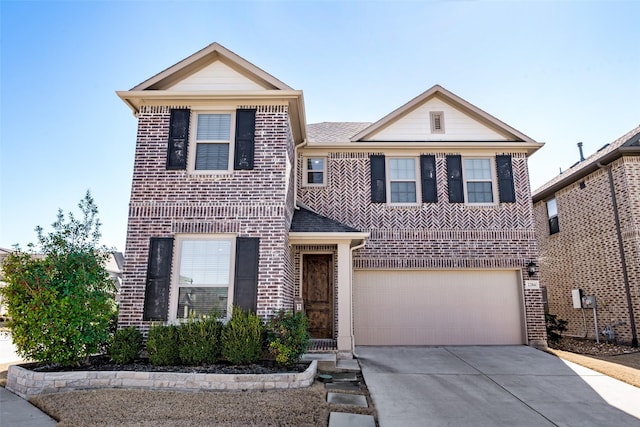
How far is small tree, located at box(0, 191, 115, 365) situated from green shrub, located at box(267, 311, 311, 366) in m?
2.87

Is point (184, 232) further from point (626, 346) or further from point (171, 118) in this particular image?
point (626, 346)

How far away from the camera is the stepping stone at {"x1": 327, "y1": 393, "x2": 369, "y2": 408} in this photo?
539 cm

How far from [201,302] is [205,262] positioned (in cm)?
76

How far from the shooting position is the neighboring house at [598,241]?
10836 millimetres

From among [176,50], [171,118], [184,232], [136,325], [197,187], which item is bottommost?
[136,325]

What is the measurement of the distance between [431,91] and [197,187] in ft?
24.5

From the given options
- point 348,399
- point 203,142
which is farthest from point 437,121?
point 348,399

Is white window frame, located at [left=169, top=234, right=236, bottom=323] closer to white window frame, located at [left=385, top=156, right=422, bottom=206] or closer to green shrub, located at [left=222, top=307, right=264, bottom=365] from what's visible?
green shrub, located at [left=222, top=307, right=264, bottom=365]

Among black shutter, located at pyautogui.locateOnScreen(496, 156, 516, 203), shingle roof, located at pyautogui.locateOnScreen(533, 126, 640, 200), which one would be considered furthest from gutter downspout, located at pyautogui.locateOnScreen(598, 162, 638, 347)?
black shutter, located at pyautogui.locateOnScreen(496, 156, 516, 203)

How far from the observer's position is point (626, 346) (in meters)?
10.8

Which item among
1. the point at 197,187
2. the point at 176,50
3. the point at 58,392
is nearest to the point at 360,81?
the point at 176,50

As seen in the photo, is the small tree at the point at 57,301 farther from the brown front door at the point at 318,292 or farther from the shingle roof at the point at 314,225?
the brown front door at the point at 318,292

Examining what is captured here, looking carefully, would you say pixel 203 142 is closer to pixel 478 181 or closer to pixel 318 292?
pixel 318 292

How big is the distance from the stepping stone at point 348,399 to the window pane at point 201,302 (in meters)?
2.73
